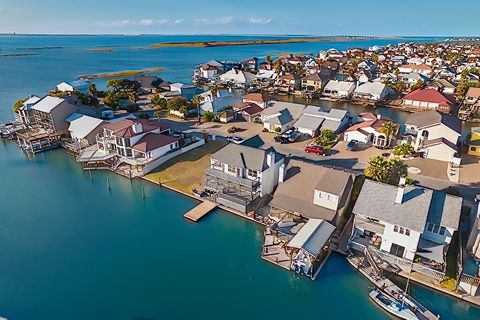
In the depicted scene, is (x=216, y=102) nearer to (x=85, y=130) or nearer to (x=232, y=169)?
(x=85, y=130)

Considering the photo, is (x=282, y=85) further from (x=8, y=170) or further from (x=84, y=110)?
(x=8, y=170)

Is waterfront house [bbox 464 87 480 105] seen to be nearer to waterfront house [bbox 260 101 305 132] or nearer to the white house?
waterfront house [bbox 260 101 305 132]

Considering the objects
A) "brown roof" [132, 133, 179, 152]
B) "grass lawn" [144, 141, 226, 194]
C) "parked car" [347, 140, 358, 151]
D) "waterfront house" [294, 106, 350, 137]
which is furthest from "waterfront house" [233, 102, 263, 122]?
"parked car" [347, 140, 358, 151]

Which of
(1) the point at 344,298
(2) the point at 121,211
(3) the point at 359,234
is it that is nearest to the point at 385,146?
(3) the point at 359,234

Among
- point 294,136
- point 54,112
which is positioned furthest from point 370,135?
point 54,112

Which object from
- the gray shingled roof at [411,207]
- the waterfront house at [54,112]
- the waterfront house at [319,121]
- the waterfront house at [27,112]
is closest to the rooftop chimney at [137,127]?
the waterfront house at [54,112]

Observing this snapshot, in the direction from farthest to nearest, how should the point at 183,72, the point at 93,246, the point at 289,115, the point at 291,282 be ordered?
1. the point at 183,72
2. the point at 289,115
3. the point at 93,246
4. the point at 291,282
